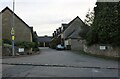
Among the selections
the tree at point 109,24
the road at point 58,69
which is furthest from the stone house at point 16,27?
the road at point 58,69

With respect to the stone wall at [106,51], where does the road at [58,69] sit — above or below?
below

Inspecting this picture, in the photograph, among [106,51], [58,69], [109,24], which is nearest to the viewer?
[58,69]

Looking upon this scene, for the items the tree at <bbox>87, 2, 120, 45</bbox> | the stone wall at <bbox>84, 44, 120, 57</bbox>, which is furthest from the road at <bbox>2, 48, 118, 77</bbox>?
the tree at <bbox>87, 2, 120, 45</bbox>

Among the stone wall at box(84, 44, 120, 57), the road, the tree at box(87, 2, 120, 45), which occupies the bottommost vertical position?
the road

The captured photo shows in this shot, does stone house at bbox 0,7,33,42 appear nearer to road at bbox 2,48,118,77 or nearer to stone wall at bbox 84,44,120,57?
stone wall at bbox 84,44,120,57

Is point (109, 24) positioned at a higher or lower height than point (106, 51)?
higher

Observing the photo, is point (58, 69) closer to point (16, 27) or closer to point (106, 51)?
point (106, 51)

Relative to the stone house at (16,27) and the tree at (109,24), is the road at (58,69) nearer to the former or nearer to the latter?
the tree at (109,24)

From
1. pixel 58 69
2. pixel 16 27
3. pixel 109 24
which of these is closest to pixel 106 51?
pixel 109 24

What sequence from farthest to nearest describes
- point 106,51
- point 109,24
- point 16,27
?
point 16,27
point 106,51
point 109,24

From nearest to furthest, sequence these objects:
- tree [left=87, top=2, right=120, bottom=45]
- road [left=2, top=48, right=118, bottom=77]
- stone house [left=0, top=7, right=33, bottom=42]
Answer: road [left=2, top=48, right=118, bottom=77], tree [left=87, top=2, right=120, bottom=45], stone house [left=0, top=7, right=33, bottom=42]

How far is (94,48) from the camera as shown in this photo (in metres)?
32.3

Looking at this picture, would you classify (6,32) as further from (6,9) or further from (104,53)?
(104,53)

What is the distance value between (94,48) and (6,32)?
18716 mm
